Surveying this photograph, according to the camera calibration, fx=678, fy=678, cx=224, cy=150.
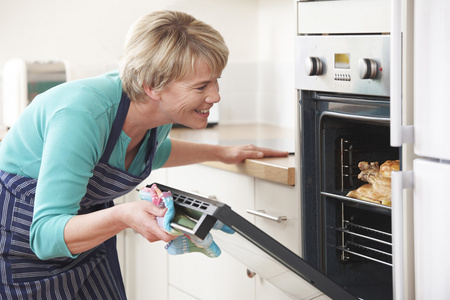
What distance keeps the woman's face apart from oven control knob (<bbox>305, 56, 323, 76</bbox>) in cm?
26

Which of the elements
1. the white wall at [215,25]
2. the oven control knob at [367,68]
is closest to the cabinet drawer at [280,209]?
the oven control knob at [367,68]

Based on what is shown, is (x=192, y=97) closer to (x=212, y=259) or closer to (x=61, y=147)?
(x=61, y=147)

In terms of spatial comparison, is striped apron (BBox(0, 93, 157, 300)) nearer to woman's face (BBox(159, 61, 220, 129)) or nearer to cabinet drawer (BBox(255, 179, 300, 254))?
woman's face (BBox(159, 61, 220, 129))

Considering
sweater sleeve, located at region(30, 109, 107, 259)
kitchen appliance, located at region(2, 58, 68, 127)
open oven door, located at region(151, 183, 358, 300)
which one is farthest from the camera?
kitchen appliance, located at region(2, 58, 68, 127)

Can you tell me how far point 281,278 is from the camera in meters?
1.28

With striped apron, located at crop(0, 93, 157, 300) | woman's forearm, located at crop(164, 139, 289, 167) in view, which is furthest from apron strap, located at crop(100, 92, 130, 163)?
woman's forearm, located at crop(164, 139, 289, 167)

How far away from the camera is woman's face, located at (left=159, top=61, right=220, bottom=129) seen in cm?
151

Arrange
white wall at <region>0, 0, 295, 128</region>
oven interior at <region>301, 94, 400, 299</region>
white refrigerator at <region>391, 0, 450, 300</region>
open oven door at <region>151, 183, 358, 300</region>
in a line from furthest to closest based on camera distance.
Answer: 1. white wall at <region>0, 0, 295, 128</region>
2. oven interior at <region>301, 94, 400, 299</region>
3. white refrigerator at <region>391, 0, 450, 300</region>
4. open oven door at <region>151, 183, 358, 300</region>

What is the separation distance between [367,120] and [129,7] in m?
1.72

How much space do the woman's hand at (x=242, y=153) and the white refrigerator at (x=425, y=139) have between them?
0.68 metres

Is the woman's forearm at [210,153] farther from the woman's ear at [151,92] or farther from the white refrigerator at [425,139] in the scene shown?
the white refrigerator at [425,139]

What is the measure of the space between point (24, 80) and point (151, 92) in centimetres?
132

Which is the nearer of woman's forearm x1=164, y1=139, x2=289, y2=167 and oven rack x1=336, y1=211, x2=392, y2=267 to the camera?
oven rack x1=336, y1=211, x2=392, y2=267

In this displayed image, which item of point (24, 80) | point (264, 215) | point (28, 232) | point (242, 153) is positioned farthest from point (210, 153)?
point (24, 80)
